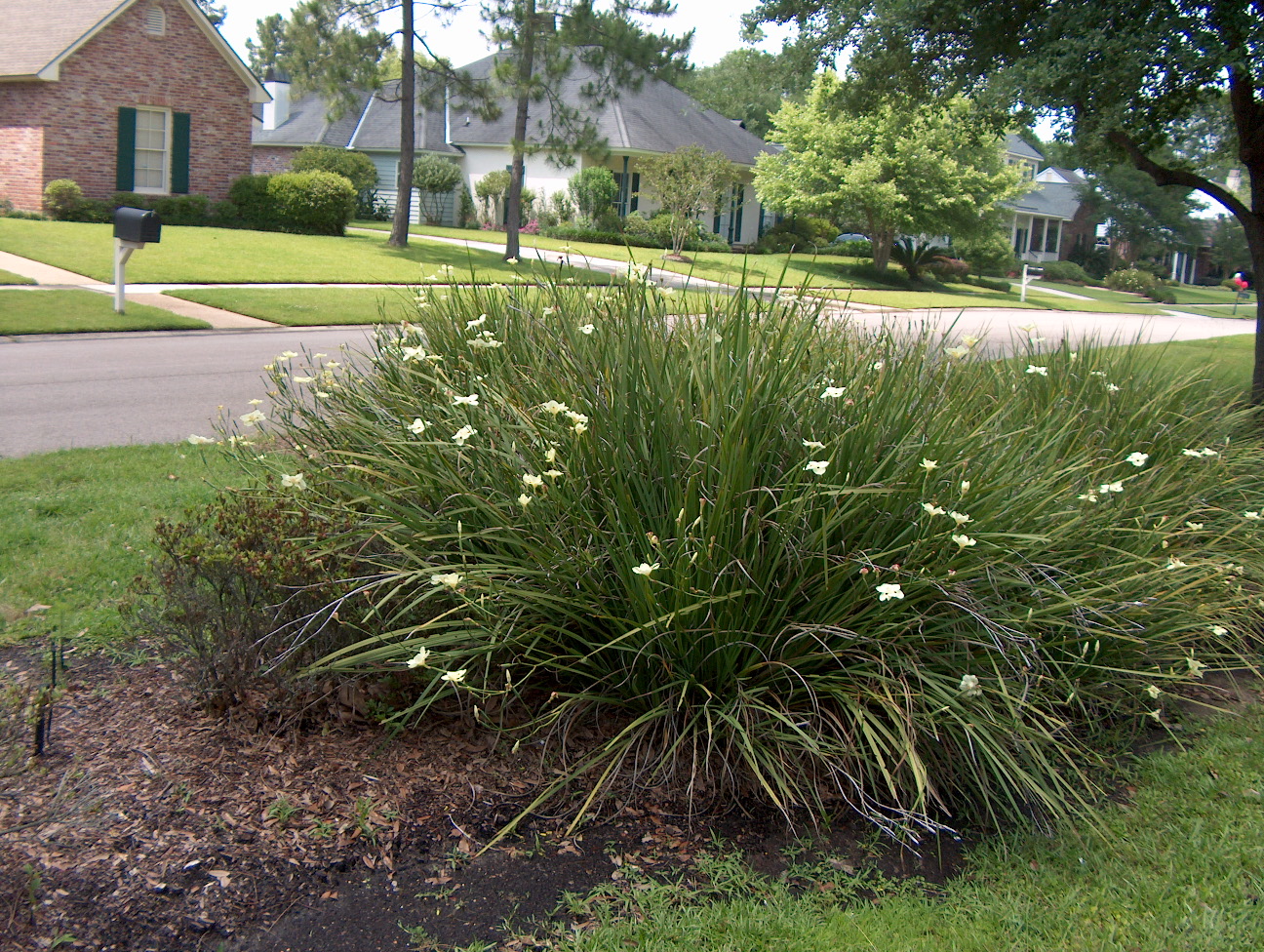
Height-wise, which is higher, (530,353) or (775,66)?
(775,66)

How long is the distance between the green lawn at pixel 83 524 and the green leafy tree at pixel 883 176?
105 feet

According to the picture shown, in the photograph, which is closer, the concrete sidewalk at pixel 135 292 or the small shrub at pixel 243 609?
the small shrub at pixel 243 609

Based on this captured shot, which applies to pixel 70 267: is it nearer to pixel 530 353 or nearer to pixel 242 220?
pixel 242 220

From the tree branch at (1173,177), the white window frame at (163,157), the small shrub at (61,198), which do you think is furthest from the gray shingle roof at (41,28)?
the tree branch at (1173,177)

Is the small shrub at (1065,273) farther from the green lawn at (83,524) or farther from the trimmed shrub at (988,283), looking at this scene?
the green lawn at (83,524)

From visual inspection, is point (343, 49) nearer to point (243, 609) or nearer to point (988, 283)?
point (243, 609)

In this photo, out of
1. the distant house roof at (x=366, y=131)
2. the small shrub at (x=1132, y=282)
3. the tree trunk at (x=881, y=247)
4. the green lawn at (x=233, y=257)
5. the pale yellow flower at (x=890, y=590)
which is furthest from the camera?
the small shrub at (x=1132, y=282)

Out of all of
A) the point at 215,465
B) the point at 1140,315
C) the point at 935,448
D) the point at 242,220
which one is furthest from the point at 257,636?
the point at 1140,315

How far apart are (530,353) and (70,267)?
16.2 m

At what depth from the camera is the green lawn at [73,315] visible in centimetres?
1295

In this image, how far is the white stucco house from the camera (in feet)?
127

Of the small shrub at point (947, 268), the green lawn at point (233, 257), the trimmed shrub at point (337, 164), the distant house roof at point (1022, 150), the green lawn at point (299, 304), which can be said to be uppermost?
the distant house roof at point (1022, 150)

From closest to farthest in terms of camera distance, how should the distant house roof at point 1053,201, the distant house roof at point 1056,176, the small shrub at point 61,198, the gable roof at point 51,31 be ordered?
the small shrub at point 61,198
the gable roof at point 51,31
the distant house roof at point 1053,201
the distant house roof at point 1056,176

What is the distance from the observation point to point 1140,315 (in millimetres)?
33094
